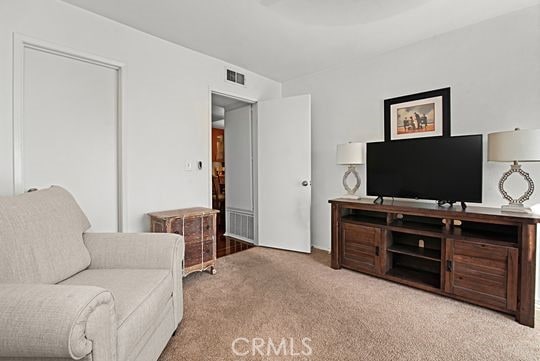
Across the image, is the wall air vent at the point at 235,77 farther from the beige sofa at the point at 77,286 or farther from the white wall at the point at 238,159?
the beige sofa at the point at 77,286

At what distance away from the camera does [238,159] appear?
4324 millimetres

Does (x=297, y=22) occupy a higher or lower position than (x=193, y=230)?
higher

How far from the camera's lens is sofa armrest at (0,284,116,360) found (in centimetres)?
89

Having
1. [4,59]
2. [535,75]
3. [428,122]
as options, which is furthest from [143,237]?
[535,75]

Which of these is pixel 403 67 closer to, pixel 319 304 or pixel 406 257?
pixel 406 257

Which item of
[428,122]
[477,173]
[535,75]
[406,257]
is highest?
[535,75]

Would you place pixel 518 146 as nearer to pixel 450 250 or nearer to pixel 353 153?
pixel 450 250

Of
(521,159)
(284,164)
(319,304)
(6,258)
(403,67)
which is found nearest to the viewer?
(6,258)

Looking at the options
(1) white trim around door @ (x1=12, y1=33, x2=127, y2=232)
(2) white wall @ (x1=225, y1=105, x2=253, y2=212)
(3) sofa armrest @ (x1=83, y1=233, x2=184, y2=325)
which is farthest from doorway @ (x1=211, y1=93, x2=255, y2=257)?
(3) sofa armrest @ (x1=83, y1=233, x2=184, y2=325)

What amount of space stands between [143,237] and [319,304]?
1408 millimetres

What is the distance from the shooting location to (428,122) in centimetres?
275

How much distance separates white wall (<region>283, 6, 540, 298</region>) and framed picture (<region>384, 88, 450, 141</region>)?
2.8 inches

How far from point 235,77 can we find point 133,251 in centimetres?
255
